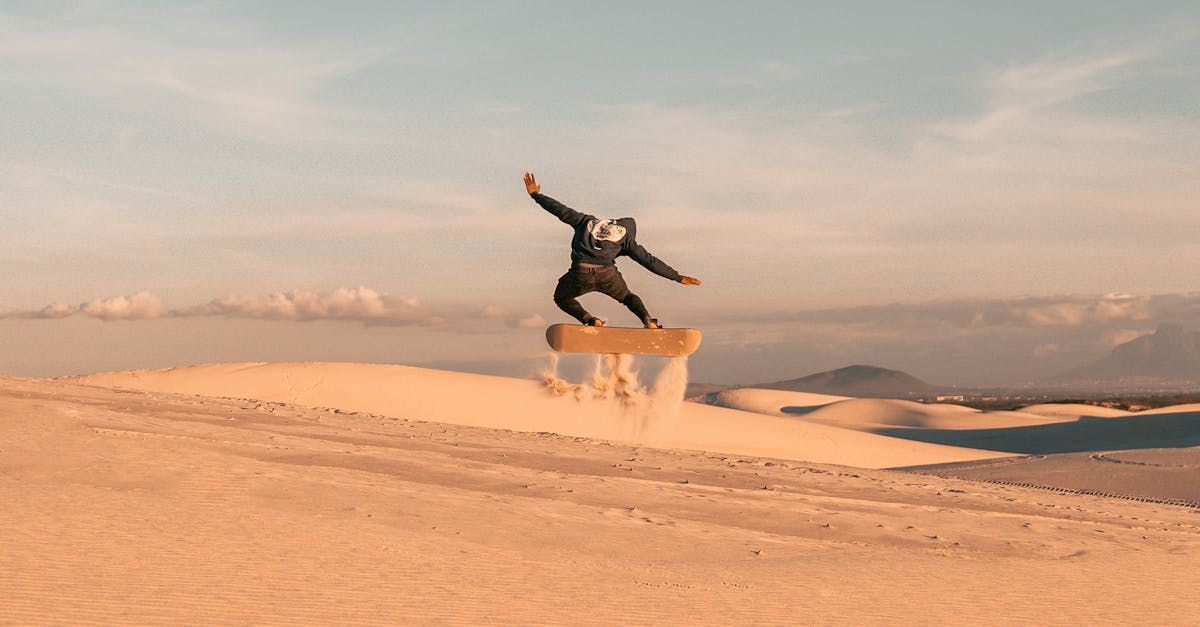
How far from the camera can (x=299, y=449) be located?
17047 millimetres

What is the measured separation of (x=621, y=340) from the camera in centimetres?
1461

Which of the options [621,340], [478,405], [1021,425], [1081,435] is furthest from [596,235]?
[1021,425]

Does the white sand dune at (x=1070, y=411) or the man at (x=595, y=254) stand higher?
the man at (x=595, y=254)

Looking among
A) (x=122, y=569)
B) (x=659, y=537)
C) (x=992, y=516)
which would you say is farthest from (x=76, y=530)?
(x=992, y=516)

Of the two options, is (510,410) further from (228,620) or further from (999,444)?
(228,620)

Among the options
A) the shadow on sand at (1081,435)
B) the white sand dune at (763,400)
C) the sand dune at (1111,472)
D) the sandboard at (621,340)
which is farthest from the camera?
the white sand dune at (763,400)

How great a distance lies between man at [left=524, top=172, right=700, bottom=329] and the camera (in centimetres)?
1298

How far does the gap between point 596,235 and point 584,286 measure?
65 cm

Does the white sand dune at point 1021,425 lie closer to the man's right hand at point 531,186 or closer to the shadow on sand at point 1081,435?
the shadow on sand at point 1081,435

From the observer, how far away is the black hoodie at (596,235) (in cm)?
1296

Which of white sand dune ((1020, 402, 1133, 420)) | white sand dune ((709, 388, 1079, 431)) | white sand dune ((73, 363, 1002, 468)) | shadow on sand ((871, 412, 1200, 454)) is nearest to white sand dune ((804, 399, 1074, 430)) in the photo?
white sand dune ((709, 388, 1079, 431))

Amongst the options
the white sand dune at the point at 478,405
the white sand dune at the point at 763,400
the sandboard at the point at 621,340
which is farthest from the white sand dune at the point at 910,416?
the sandboard at the point at 621,340

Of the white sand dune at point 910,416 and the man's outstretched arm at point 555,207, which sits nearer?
the man's outstretched arm at point 555,207

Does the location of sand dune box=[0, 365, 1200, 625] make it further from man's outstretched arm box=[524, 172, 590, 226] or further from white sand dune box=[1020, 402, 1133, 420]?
white sand dune box=[1020, 402, 1133, 420]
